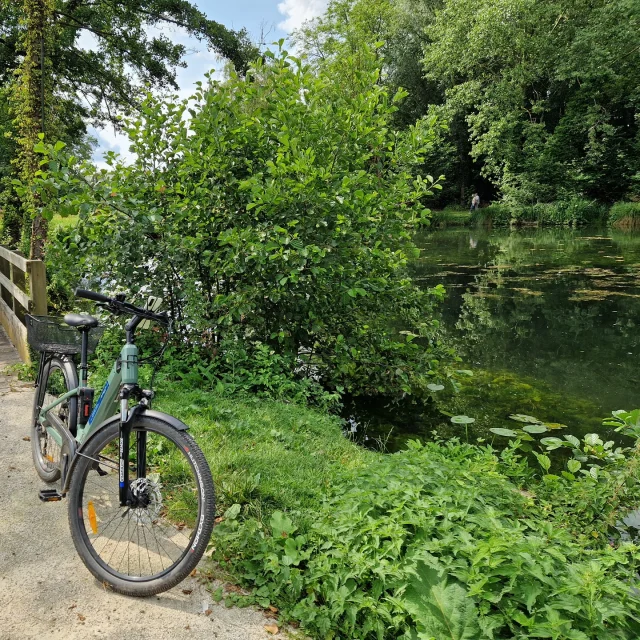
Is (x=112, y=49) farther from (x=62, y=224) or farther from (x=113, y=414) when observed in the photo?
(x=113, y=414)

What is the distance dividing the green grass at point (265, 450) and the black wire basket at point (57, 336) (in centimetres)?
103

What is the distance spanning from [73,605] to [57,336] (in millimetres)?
1514

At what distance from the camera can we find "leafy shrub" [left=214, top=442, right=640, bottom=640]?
1891 millimetres

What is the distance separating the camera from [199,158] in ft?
16.9

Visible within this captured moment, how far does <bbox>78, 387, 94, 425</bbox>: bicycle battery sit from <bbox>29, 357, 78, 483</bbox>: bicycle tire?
154 millimetres

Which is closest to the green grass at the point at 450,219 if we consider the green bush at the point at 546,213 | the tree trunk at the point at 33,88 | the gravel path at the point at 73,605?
the green bush at the point at 546,213

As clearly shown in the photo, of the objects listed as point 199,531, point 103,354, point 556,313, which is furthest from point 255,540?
point 556,313

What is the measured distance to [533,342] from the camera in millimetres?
8812

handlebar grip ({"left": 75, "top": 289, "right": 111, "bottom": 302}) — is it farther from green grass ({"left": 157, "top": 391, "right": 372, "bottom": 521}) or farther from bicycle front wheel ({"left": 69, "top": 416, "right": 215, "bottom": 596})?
green grass ({"left": 157, "top": 391, "right": 372, "bottom": 521})

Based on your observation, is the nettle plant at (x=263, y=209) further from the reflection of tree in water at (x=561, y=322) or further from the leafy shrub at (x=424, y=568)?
the reflection of tree in water at (x=561, y=322)

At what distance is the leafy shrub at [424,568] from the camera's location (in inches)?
74.4

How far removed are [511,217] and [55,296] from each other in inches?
1155

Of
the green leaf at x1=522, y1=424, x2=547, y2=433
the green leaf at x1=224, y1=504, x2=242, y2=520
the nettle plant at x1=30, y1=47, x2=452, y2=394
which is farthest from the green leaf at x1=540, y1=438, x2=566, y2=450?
the green leaf at x1=224, y1=504, x2=242, y2=520

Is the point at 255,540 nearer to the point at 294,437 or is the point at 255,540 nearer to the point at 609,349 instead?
the point at 294,437
